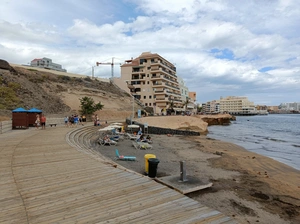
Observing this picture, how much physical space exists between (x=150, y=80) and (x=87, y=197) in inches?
2740

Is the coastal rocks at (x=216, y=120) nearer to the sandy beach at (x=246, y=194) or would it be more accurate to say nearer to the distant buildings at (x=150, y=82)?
the distant buildings at (x=150, y=82)

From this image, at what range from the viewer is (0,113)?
27562 millimetres

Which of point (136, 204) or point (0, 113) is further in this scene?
point (0, 113)

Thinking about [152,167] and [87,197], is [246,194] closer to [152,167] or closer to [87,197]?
[152,167]

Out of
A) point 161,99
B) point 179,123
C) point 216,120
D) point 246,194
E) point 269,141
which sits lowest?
point 269,141

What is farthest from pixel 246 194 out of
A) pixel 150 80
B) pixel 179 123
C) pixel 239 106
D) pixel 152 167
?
pixel 239 106

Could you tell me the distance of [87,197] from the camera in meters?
4.99

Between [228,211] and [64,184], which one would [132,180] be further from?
[228,211]

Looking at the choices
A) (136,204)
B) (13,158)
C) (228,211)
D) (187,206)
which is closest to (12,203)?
(136,204)

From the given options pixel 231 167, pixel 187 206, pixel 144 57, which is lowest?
pixel 231 167

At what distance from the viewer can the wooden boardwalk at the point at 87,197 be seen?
13.4ft

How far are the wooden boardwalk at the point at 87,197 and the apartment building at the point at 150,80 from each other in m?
64.1

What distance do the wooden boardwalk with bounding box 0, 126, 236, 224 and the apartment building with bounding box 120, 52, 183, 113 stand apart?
210ft

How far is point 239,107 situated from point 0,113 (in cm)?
18626
